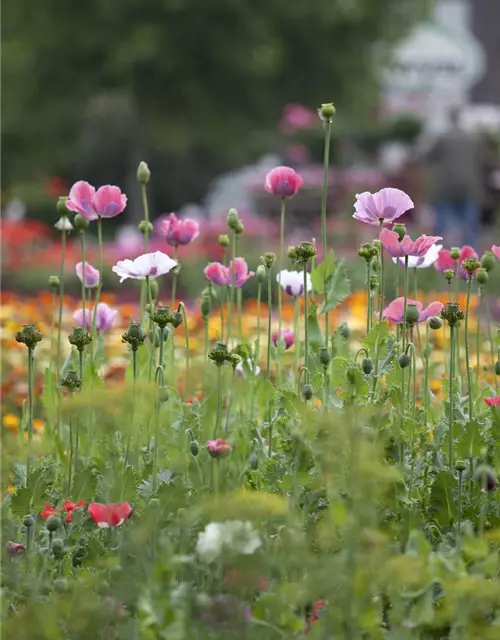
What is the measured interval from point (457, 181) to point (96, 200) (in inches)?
346

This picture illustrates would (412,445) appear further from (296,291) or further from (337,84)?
(337,84)

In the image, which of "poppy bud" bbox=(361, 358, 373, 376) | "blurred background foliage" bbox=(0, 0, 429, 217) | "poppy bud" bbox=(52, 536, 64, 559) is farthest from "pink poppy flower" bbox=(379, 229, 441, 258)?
Result: "blurred background foliage" bbox=(0, 0, 429, 217)

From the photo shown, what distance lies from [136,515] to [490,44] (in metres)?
31.9

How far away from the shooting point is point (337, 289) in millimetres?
2314

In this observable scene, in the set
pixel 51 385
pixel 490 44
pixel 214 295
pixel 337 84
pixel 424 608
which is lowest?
pixel 424 608

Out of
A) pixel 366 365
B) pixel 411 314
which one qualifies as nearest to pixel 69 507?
pixel 366 365

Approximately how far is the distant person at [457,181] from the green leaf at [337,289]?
7751 mm

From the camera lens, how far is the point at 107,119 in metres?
18.9

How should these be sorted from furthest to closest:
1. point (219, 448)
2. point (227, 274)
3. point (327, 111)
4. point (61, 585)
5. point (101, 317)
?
point (101, 317) < point (227, 274) < point (327, 111) < point (219, 448) < point (61, 585)

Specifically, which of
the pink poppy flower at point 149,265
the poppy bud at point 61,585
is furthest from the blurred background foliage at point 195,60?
the poppy bud at point 61,585

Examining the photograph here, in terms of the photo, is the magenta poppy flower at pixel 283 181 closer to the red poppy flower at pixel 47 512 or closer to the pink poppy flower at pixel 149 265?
the pink poppy flower at pixel 149 265

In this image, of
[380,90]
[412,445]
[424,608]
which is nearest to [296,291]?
[412,445]

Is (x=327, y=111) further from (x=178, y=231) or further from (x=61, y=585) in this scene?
(x=61, y=585)

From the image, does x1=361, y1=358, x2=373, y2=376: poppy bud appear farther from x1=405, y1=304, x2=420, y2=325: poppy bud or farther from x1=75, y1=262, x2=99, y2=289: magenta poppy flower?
x1=75, y1=262, x2=99, y2=289: magenta poppy flower
